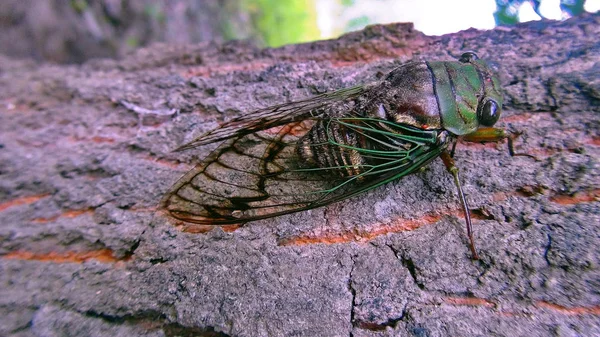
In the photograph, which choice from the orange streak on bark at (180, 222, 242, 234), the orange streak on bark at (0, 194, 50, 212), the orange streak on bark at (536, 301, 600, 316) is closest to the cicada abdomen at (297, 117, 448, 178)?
the orange streak on bark at (180, 222, 242, 234)

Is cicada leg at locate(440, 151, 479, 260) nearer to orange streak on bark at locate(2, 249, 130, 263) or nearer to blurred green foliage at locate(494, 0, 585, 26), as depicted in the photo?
blurred green foliage at locate(494, 0, 585, 26)

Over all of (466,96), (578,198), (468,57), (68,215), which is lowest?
(578,198)

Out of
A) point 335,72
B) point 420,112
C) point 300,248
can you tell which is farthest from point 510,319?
point 335,72

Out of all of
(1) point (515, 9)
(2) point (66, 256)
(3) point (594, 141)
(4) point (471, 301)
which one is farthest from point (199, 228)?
(1) point (515, 9)

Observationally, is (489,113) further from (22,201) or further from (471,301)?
(22,201)

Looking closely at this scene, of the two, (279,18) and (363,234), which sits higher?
(279,18)

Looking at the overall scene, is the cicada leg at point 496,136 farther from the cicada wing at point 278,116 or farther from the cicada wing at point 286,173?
the cicada wing at point 278,116
